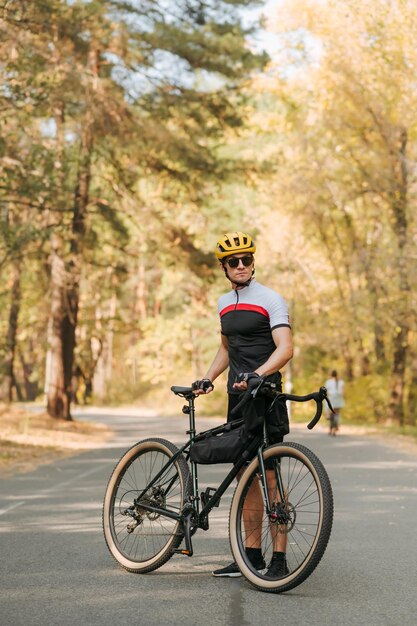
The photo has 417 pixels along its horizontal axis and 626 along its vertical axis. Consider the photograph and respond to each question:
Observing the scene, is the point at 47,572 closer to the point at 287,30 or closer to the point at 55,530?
the point at 55,530

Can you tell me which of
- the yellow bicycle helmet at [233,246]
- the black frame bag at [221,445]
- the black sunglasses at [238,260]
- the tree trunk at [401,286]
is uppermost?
the tree trunk at [401,286]

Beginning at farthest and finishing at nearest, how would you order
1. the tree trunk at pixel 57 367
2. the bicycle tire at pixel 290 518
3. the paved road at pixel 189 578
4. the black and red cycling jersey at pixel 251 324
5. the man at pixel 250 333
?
the tree trunk at pixel 57 367 < the black and red cycling jersey at pixel 251 324 < the man at pixel 250 333 < the bicycle tire at pixel 290 518 < the paved road at pixel 189 578

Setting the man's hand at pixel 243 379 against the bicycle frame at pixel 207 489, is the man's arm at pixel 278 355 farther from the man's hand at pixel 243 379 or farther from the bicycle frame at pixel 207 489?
the bicycle frame at pixel 207 489

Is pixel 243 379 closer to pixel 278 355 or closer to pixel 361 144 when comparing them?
pixel 278 355

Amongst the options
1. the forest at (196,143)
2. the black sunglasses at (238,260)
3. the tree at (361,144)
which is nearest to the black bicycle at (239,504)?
the black sunglasses at (238,260)

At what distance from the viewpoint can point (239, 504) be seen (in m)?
6.25

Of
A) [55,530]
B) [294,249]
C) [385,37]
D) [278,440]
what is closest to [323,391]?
[278,440]

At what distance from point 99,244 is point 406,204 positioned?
861 cm

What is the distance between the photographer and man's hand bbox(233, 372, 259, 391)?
6.06 metres

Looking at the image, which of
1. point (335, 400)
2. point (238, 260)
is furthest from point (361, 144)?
point (238, 260)

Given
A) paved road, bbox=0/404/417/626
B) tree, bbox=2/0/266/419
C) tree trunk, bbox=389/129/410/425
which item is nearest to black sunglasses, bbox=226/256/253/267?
paved road, bbox=0/404/417/626

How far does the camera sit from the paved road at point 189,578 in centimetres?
535

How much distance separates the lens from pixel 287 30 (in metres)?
31.5

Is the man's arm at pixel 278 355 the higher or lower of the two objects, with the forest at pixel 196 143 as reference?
lower
